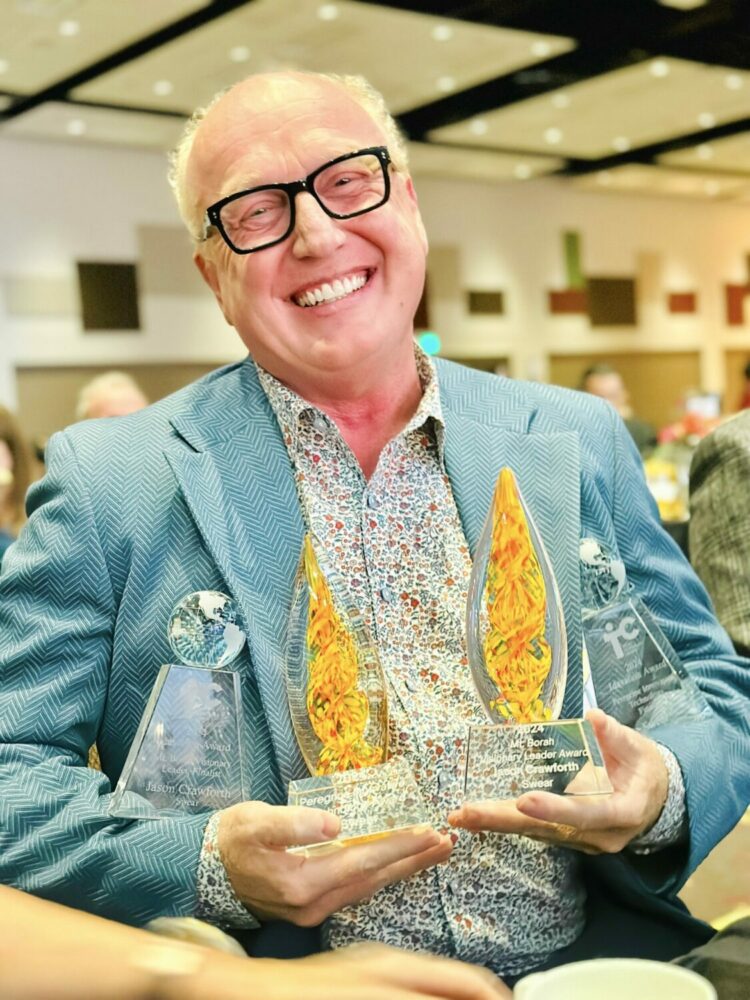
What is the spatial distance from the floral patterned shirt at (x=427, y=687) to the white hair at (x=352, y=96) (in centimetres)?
29

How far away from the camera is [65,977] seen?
20.5 inches

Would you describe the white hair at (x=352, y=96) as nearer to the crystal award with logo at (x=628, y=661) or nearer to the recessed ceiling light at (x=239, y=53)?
the crystal award with logo at (x=628, y=661)

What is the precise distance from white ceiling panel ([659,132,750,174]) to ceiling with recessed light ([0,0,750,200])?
1.05ft

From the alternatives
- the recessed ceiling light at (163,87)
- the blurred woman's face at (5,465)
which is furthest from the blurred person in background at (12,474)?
the recessed ceiling light at (163,87)

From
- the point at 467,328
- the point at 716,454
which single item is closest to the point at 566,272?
the point at 467,328

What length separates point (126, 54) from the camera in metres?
7.19

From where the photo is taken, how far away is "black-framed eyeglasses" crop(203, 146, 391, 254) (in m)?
1.37

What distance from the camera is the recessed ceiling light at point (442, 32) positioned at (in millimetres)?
7145

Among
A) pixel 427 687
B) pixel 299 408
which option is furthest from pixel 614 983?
pixel 299 408

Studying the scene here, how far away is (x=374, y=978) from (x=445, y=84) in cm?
846

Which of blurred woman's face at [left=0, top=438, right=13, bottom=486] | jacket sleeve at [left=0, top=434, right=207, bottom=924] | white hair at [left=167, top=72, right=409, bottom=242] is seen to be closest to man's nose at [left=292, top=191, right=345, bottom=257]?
white hair at [left=167, top=72, right=409, bottom=242]

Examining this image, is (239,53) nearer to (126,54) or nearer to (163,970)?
(126,54)

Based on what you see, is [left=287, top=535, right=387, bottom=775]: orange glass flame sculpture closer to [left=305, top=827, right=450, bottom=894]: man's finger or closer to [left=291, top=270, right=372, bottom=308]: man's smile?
[left=305, top=827, right=450, bottom=894]: man's finger

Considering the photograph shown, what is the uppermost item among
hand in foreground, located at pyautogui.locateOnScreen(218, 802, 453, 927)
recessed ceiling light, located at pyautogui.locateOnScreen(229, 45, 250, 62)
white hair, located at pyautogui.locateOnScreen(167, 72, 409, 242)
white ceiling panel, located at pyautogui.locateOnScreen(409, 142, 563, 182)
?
recessed ceiling light, located at pyautogui.locateOnScreen(229, 45, 250, 62)
